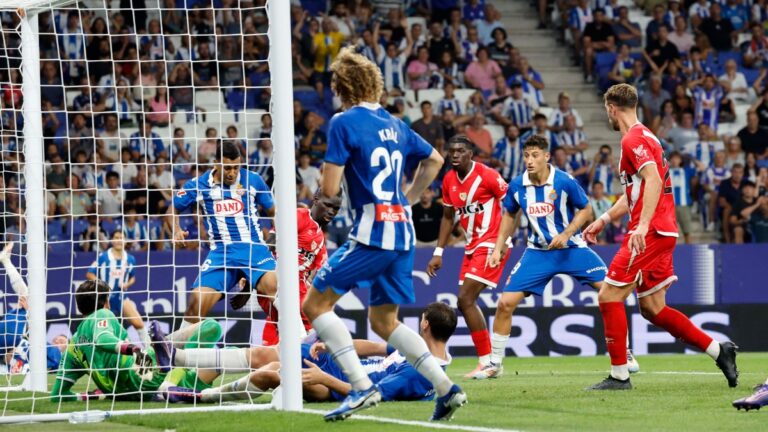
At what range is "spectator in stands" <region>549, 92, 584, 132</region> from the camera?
21172 mm

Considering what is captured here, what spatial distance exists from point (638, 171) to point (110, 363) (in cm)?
438

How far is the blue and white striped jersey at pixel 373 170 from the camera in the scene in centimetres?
748

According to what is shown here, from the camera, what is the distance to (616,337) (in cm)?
1014

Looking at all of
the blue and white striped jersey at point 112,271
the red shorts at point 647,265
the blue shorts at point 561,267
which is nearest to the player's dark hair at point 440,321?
the red shorts at point 647,265

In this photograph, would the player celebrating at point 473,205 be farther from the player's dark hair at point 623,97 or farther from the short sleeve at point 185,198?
the player's dark hair at point 623,97

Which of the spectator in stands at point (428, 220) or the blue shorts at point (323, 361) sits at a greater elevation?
A: the spectator in stands at point (428, 220)

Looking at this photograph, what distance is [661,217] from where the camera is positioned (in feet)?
32.7

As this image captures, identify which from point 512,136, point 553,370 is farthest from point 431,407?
point 512,136

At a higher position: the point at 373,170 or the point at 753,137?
the point at 753,137

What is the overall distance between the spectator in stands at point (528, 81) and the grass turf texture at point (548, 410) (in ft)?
33.8

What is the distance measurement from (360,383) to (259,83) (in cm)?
1446

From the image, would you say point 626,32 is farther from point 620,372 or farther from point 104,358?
point 104,358

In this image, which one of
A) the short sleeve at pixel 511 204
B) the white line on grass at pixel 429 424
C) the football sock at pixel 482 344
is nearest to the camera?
the white line on grass at pixel 429 424

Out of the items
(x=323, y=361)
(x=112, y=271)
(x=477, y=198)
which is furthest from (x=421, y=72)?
(x=323, y=361)
